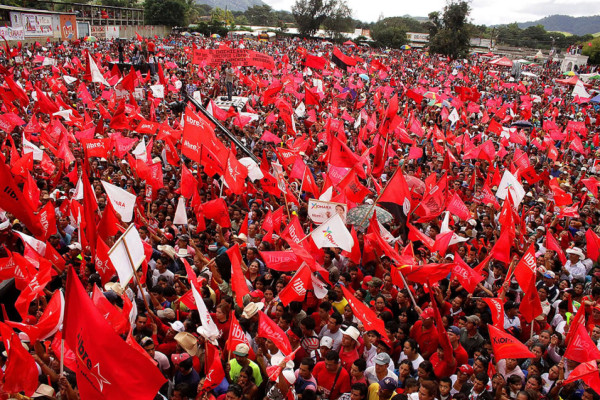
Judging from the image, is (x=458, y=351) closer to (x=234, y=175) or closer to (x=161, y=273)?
(x=161, y=273)

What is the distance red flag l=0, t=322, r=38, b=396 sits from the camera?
4.00 metres

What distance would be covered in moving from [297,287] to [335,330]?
628 mm

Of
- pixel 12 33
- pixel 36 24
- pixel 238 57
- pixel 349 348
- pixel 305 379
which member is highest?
pixel 36 24

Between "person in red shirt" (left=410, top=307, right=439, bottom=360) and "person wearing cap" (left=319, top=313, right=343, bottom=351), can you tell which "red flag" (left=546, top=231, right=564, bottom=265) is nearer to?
"person in red shirt" (left=410, top=307, right=439, bottom=360)

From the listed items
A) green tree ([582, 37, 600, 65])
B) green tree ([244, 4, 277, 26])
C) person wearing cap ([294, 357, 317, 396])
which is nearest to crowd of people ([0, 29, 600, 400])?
person wearing cap ([294, 357, 317, 396])

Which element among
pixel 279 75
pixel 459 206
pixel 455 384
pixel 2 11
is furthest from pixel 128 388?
pixel 2 11

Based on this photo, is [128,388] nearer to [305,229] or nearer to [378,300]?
[378,300]

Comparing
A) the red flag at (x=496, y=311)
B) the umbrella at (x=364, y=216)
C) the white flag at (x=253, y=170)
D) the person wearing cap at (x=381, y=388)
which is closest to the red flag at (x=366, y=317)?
the person wearing cap at (x=381, y=388)

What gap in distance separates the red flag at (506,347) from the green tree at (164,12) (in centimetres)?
6079

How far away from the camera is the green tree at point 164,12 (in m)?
57.2

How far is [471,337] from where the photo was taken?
5.19 meters

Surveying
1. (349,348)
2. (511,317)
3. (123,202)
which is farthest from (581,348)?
(123,202)

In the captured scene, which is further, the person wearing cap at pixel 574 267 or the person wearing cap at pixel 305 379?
the person wearing cap at pixel 574 267

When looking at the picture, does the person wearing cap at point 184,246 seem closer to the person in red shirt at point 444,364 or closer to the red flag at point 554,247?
the person in red shirt at point 444,364
